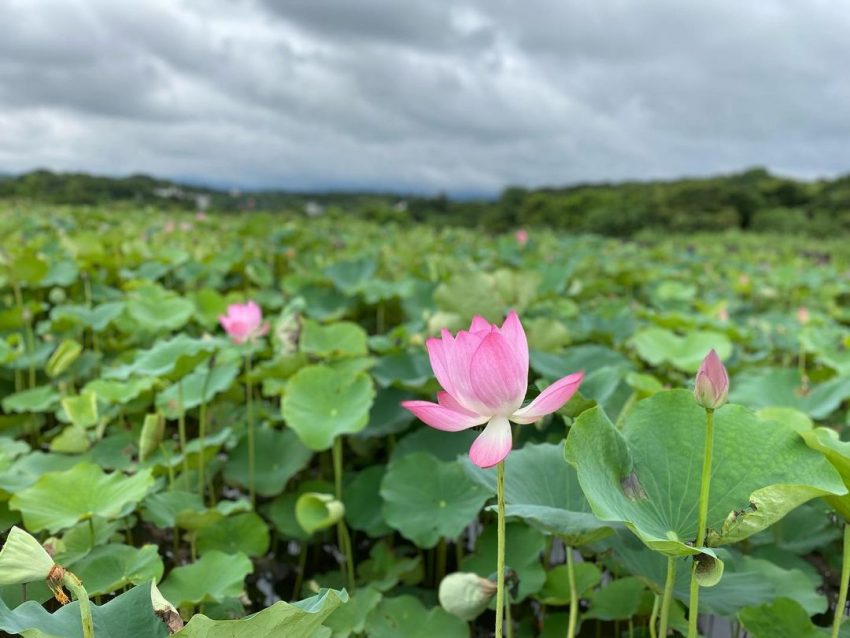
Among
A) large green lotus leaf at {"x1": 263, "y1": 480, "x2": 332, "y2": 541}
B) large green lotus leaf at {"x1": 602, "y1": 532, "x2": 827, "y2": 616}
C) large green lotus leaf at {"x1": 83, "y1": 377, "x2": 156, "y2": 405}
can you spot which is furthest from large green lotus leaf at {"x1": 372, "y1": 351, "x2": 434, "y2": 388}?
large green lotus leaf at {"x1": 602, "y1": 532, "x2": 827, "y2": 616}

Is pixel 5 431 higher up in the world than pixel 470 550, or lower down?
higher up

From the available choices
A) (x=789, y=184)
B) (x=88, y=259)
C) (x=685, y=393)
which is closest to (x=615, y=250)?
(x=88, y=259)

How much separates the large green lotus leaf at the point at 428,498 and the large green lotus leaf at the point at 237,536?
238 millimetres

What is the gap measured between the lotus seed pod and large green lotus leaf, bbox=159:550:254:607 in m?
0.41

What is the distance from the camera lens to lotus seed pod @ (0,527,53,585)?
56 centimetres

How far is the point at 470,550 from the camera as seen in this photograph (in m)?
1.63

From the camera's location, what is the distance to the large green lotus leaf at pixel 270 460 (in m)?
1.50

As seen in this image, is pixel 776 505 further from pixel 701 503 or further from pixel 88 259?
pixel 88 259

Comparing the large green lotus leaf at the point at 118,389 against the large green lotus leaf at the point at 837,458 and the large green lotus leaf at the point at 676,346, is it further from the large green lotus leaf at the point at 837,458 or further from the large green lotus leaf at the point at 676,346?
the large green lotus leaf at the point at 676,346

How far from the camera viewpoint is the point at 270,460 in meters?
1.58

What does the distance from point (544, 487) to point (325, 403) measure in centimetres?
65

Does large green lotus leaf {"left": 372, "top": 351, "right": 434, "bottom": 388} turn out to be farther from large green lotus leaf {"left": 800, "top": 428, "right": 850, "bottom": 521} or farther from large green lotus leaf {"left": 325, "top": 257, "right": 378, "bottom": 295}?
large green lotus leaf {"left": 325, "top": 257, "right": 378, "bottom": 295}

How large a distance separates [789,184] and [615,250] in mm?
17416

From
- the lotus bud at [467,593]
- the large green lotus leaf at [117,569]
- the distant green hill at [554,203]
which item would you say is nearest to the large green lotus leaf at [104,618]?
the large green lotus leaf at [117,569]
